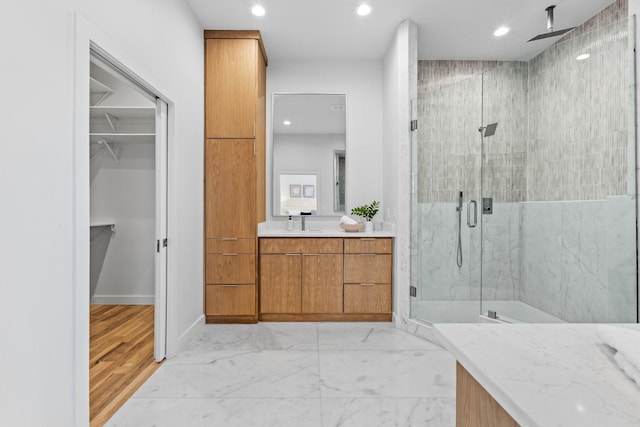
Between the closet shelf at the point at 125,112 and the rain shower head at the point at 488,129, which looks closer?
the rain shower head at the point at 488,129

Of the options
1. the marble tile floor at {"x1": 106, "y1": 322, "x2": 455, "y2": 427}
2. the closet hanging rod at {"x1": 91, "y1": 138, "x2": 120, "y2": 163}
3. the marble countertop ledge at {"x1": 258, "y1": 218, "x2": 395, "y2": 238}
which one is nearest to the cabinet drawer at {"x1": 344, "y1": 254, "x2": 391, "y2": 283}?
the marble countertop ledge at {"x1": 258, "y1": 218, "x2": 395, "y2": 238}

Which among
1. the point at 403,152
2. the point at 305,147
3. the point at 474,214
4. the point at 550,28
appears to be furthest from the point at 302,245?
→ the point at 550,28

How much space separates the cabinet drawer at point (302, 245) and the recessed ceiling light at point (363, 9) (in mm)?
2070

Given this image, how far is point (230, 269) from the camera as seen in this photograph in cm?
337

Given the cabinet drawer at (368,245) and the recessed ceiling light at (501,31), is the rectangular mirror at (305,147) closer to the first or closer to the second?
the cabinet drawer at (368,245)

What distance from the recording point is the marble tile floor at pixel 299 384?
1.86 meters

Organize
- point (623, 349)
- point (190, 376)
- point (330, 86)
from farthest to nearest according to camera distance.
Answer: point (330, 86)
point (190, 376)
point (623, 349)

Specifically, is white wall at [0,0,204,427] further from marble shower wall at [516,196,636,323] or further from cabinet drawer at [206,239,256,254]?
marble shower wall at [516,196,636,323]

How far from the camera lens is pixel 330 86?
4008 millimetres

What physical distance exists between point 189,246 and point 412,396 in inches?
82.0

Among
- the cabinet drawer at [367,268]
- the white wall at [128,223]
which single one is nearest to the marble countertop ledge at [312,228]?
the cabinet drawer at [367,268]

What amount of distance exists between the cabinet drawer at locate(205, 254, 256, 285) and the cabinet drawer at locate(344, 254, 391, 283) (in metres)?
0.94
